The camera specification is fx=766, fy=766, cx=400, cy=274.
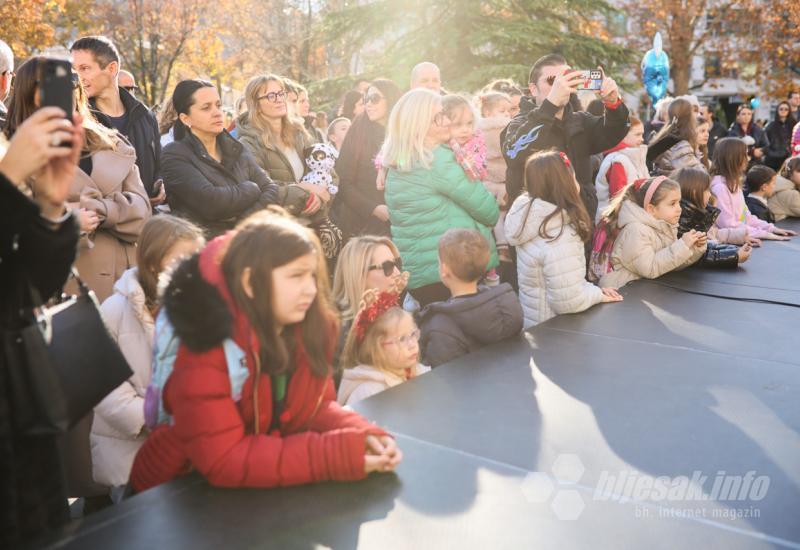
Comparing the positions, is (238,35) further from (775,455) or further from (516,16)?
(775,455)

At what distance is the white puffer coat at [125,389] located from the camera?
2977 mm

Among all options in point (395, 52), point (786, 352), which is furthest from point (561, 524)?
point (395, 52)

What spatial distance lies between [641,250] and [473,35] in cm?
1131

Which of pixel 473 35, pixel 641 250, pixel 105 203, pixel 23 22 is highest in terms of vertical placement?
pixel 23 22

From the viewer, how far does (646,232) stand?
5348 mm

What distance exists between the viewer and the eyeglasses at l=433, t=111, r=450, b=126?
178 inches

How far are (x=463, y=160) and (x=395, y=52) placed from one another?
1247 cm

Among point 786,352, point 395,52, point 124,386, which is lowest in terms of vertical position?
point 786,352

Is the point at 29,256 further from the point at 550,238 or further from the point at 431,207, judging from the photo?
the point at 550,238

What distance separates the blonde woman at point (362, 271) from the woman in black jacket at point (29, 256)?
1945mm

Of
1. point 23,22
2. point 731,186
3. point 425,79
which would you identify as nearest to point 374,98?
point 425,79

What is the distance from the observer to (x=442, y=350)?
12.5 ft

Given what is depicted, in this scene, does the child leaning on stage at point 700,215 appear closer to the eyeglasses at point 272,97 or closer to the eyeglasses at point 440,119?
the eyeglasses at point 440,119

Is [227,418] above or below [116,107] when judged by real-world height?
below
